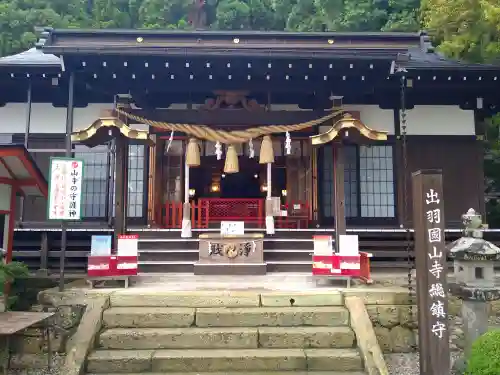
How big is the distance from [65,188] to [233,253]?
11.7 ft

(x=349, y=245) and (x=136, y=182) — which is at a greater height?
(x=136, y=182)

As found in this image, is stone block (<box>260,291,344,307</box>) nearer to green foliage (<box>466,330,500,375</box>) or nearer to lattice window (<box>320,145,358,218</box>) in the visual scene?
green foliage (<box>466,330,500,375</box>)

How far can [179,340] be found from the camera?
5.59 metres

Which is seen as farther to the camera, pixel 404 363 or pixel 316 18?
pixel 316 18

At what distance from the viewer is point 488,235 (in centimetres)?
1009

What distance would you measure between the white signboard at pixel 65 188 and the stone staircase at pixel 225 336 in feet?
5.66

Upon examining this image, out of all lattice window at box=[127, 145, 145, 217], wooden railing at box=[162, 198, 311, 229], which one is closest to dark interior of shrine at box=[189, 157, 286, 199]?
wooden railing at box=[162, 198, 311, 229]

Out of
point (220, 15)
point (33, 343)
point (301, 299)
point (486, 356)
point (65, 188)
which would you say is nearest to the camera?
point (486, 356)

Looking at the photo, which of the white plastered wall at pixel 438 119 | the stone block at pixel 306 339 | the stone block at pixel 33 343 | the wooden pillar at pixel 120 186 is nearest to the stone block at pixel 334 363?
the stone block at pixel 306 339

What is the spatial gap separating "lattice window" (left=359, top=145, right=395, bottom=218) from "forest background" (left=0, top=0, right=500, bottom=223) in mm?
3702

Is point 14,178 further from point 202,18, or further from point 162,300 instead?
point 202,18

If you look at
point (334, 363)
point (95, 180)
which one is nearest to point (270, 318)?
point (334, 363)

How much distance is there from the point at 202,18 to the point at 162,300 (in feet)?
86.4

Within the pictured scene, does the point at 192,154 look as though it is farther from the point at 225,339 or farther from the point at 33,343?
the point at 33,343
